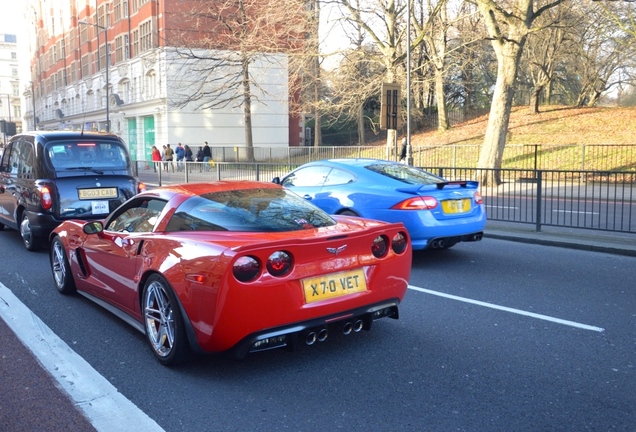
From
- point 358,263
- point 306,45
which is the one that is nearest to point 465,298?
point 358,263

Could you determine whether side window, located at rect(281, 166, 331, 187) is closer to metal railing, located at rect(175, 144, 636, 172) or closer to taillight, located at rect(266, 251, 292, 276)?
taillight, located at rect(266, 251, 292, 276)

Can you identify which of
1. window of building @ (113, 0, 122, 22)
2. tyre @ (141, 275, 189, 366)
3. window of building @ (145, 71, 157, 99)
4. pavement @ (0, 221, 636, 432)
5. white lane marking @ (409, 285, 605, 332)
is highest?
window of building @ (113, 0, 122, 22)

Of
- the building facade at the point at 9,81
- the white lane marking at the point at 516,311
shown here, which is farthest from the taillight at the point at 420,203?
the building facade at the point at 9,81

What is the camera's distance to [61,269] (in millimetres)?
6867

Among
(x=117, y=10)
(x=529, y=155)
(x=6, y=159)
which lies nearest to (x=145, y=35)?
(x=117, y=10)

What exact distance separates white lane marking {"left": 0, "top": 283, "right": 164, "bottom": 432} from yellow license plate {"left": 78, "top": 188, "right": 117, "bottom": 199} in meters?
3.57

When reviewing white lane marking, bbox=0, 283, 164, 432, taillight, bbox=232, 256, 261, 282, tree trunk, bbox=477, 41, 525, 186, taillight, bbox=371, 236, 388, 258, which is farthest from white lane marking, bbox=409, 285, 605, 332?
tree trunk, bbox=477, 41, 525, 186

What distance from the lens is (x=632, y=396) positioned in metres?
3.99

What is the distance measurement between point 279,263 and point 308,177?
5952 mm

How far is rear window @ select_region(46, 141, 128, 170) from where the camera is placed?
31.6ft

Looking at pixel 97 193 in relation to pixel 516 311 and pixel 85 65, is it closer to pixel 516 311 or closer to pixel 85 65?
pixel 516 311

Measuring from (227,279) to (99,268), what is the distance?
231 cm

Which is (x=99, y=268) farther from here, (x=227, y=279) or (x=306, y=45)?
(x=306, y=45)

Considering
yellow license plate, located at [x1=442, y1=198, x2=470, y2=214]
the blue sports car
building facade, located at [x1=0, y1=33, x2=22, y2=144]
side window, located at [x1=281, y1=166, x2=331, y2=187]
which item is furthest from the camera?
building facade, located at [x1=0, y1=33, x2=22, y2=144]
